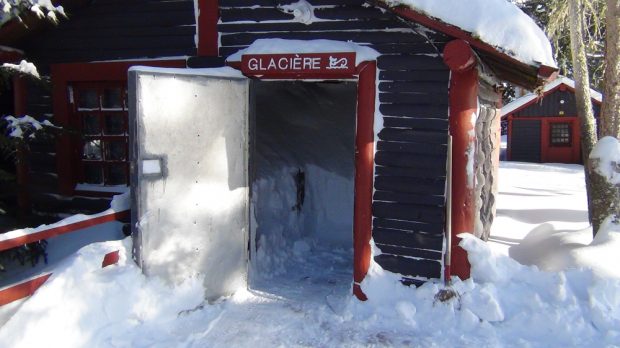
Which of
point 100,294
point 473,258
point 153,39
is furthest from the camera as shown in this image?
point 153,39

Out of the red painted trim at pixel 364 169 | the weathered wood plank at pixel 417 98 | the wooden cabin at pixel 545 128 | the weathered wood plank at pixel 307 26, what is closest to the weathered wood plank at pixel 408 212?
the red painted trim at pixel 364 169

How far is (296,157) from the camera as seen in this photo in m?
8.31

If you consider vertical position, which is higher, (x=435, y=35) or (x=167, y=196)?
(x=435, y=35)

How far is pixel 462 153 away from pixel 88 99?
15.3ft

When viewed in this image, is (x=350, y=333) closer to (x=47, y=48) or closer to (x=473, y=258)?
(x=473, y=258)

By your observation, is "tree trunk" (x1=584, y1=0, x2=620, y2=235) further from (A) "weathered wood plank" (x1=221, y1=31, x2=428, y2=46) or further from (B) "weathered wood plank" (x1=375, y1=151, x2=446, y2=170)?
(A) "weathered wood plank" (x1=221, y1=31, x2=428, y2=46)

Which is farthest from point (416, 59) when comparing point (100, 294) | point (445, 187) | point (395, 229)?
point (100, 294)

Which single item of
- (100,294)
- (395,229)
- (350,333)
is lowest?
(350,333)

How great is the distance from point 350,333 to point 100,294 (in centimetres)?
221

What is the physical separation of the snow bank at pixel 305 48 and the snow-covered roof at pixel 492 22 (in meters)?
0.56

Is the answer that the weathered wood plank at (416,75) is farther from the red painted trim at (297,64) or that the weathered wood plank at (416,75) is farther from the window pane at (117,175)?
the window pane at (117,175)

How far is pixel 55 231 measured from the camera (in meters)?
3.99

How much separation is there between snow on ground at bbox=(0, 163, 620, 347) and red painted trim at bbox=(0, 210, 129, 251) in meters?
0.22

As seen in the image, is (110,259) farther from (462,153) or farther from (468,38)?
(468,38)
